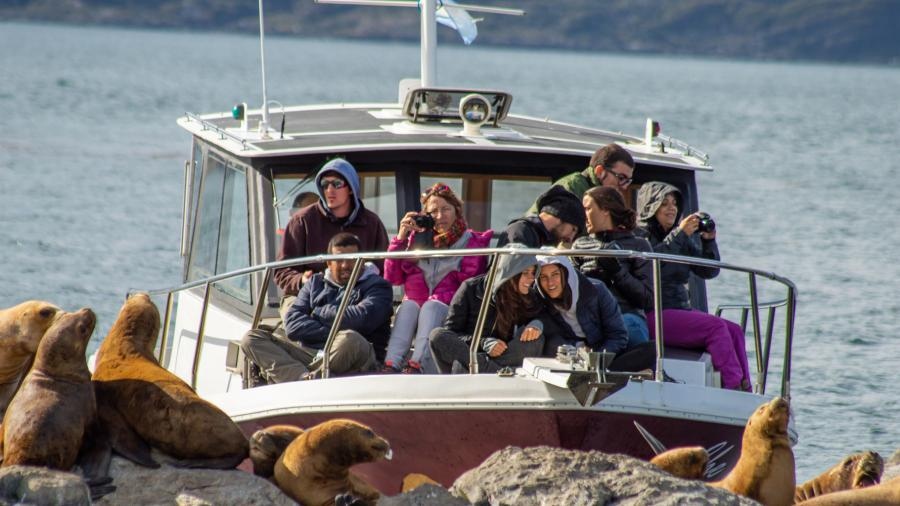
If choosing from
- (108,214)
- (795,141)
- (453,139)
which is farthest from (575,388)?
(795,141)

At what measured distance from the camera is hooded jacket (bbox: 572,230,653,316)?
8.02 m

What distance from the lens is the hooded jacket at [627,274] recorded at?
802 cm

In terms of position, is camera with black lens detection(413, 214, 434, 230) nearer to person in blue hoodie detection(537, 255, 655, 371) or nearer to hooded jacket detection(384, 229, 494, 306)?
hooded jacket detection(384, 229, 494, 306)

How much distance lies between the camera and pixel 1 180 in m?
30.0

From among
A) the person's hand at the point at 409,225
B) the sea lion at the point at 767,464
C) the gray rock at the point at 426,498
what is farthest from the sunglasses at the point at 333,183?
the sea lion at the point at 767,464

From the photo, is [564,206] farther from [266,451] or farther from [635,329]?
[266,451]

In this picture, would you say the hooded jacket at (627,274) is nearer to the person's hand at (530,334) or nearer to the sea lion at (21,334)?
the person's hand at (530,334)

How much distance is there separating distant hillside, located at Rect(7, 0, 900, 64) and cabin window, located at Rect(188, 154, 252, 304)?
121m

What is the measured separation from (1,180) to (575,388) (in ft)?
82.9

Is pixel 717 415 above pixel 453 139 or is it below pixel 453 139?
below

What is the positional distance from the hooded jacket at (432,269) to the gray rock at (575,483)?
1.75m

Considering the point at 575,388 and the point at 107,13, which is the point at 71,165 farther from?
the point at 107,13

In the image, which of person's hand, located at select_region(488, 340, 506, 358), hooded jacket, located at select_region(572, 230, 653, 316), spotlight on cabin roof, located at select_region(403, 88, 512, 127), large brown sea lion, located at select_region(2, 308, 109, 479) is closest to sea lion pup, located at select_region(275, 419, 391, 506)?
large brown sea lion, located at select_region(2, 308, 109, 479)

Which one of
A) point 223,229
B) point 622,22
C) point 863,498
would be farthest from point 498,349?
point 622,22
